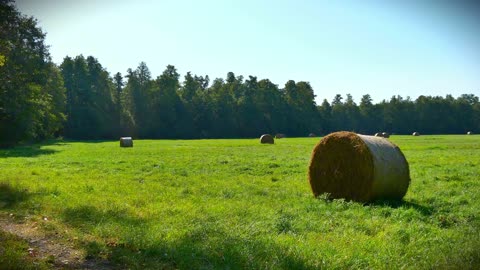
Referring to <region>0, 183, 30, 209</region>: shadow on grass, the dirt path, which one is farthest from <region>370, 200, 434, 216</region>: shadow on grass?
<region>0, 183, 30, 209</region>: shadow on grass

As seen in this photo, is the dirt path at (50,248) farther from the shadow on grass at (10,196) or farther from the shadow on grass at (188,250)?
the shadow on grass at (10,196)

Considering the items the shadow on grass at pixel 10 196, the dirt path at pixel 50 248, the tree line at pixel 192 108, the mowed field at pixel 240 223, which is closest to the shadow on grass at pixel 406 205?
the mowed field at pixel 240 223

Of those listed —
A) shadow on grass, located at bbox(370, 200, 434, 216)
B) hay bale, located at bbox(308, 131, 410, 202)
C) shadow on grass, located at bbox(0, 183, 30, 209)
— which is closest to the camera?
shadow on grass, located at bbox(370, 200, 434, 216)

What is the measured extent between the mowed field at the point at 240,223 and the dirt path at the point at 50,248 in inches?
3.9

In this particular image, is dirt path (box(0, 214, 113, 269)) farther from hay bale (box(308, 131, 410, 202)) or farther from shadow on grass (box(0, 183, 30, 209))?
hay bale (box(308, 131, 410, 202))

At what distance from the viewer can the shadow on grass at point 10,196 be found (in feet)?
35.0

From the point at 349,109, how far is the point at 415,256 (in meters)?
137

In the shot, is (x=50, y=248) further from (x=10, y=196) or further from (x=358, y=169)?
(x=358, y=169)

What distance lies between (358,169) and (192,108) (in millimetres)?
90815

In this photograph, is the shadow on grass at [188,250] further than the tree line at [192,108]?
No

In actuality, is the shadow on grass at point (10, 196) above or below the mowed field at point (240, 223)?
above

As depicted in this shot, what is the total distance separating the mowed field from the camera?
6.40 metres

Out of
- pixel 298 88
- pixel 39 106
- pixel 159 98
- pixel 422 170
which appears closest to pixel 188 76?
pixel 159 98

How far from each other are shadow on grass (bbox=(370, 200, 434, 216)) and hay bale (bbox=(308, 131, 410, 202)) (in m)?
0.22
